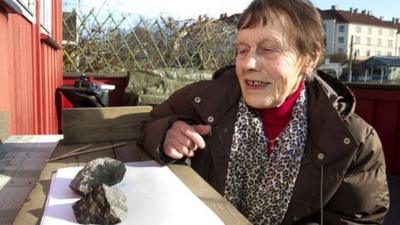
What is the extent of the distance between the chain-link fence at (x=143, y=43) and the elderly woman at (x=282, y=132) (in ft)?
25.3

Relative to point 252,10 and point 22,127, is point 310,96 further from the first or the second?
point 22,127

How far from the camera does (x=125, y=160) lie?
51.6 inches

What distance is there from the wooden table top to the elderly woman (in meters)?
0.09

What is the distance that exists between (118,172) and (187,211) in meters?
0.23

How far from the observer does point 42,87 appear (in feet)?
18.3

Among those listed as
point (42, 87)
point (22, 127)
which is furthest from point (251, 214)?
point (42, 87)

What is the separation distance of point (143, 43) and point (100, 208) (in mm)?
9957

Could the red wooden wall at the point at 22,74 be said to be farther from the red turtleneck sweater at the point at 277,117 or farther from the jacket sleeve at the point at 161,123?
the red turtleneck sweater at the point at 277,117

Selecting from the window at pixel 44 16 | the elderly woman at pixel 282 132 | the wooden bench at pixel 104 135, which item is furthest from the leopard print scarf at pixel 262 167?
the window at pixel 44 16

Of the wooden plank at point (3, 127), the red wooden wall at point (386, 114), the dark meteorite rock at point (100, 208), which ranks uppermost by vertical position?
the dark meteorite rock at point (100, 208)

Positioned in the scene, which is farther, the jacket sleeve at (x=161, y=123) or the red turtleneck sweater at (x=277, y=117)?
the red turtleneck sweater at (x=277, y=117)

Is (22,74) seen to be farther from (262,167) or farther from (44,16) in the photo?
(262,167)

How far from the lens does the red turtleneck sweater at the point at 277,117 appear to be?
5.17ft

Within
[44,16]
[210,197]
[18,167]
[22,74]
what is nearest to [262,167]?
[210,197]
